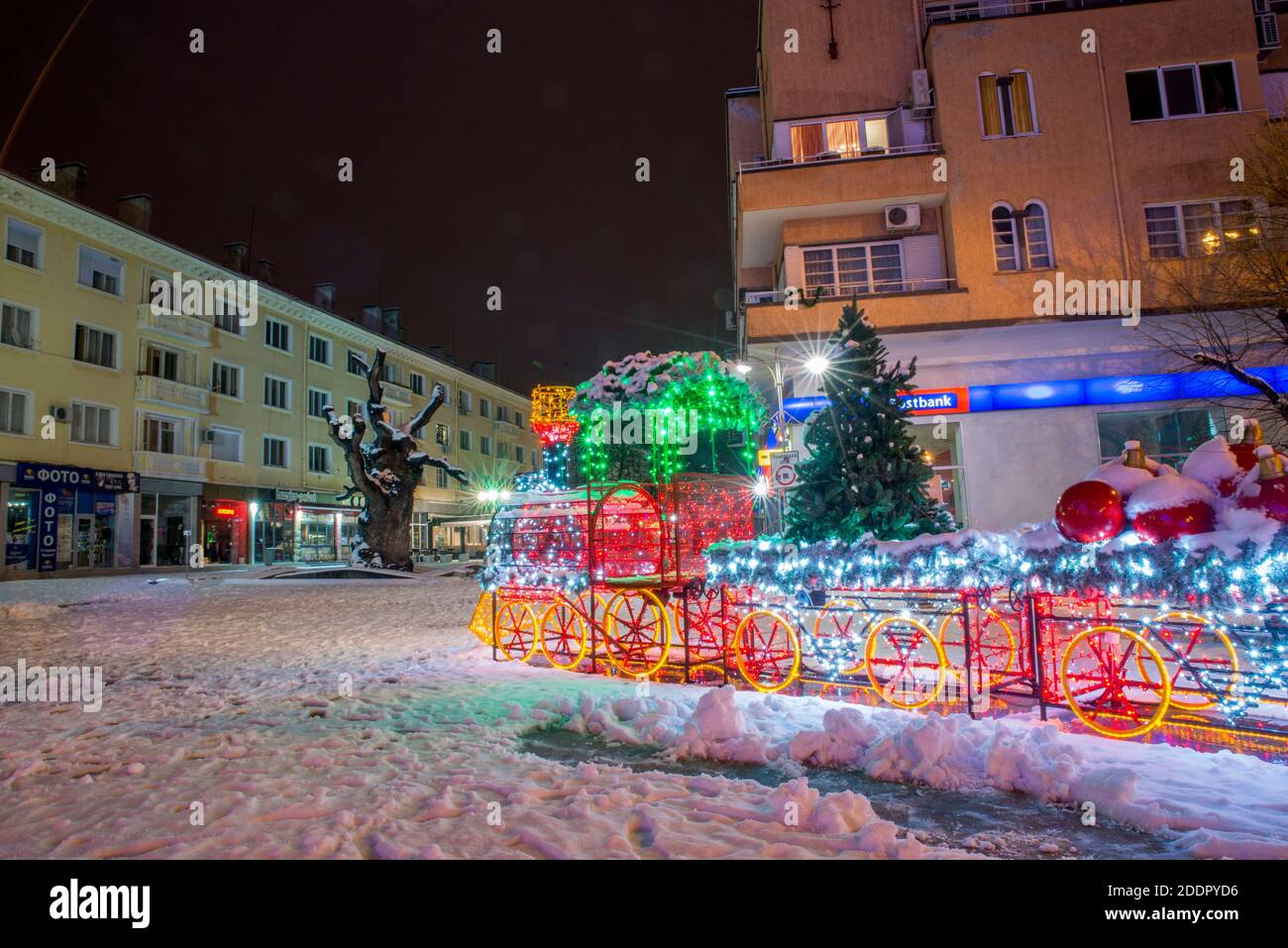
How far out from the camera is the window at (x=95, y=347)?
28312 millimetres

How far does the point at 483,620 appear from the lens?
10852mm

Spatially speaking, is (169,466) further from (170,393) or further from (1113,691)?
(1113,691)

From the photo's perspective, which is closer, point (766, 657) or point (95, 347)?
point (766, 657)

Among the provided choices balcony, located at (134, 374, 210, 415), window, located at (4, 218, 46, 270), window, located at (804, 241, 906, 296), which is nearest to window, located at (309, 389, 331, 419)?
balcony, located at (134, 374, 210, 415)

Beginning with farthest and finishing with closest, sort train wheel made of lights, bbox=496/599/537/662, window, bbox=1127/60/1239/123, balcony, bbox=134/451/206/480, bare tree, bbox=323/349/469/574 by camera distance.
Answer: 1. balcony, bbox=134/451/206/480
2. bare tree, bbox=323/349/469/574
3. window, bbox=1127/60/1239/123
4. train wheel made of lights, bbox=496/599/537/662

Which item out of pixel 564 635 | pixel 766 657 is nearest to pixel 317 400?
pixel 564 635

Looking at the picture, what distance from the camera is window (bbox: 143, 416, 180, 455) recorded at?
31.0m

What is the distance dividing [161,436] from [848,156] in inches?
1208

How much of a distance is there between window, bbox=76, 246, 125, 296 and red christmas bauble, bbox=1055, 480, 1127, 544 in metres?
35.2

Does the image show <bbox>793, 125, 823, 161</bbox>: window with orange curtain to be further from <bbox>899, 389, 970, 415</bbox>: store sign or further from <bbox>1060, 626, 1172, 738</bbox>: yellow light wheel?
<bbox>1060, 626, 1172, 738</bbox>: yellow light wheel
